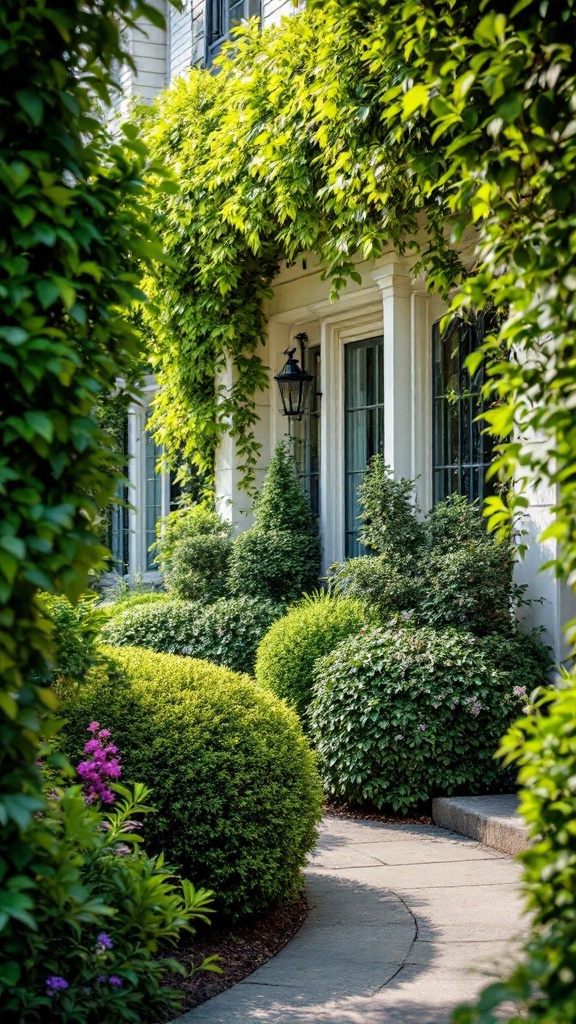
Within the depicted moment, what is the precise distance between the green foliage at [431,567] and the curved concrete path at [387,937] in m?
1.55

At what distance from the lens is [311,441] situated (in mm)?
10648

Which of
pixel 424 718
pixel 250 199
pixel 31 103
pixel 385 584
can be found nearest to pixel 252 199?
pixel 250 199

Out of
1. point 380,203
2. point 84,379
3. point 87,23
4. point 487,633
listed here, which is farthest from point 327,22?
point 84,379

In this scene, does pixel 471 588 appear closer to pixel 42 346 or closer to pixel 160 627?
pixel 160 627

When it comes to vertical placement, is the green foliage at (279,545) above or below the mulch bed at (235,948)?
above

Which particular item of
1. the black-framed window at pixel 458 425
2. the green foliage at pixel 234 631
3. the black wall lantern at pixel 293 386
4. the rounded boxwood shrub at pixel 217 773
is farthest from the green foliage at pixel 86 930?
the black wall lantern at pixel 293 386

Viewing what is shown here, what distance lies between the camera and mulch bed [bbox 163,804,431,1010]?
375 centimetres

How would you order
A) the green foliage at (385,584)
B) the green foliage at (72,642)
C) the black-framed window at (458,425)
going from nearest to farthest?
1. the green foliage at (72,642)
2. the green foliage at (385,584)
3. the black-framed window at (458,425)

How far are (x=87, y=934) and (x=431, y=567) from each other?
443 centimetres

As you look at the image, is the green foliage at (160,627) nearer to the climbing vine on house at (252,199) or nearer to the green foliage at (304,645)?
the green foliage at (304,645)

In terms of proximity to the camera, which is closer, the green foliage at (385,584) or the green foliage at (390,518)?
the green foliage at (385,584)

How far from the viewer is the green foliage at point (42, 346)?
2.33m

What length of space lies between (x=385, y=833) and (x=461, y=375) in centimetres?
381

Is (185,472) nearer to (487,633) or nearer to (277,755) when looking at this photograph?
(487,633)
